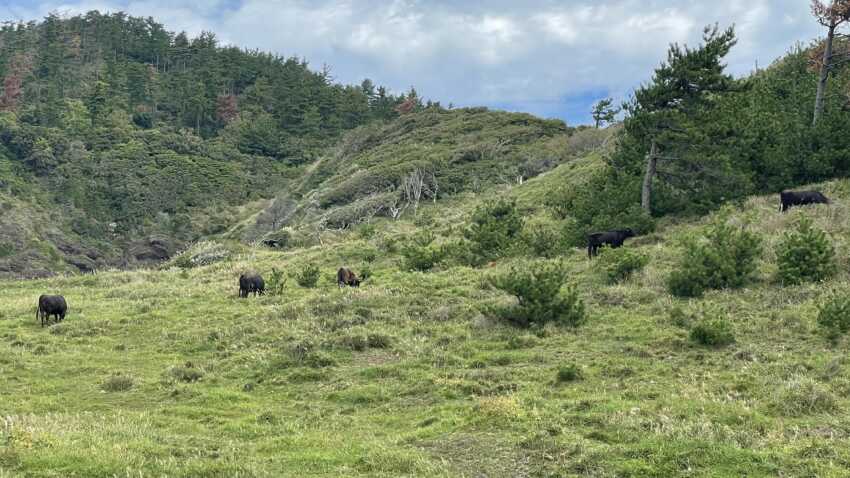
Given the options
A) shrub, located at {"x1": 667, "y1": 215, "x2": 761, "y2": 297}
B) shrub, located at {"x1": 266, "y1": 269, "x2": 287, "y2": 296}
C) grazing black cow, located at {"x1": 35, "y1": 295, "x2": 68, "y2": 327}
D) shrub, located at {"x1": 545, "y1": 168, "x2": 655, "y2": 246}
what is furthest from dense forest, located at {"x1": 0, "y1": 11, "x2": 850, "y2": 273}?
grazing black cow, located at {"x1": 35, "y1": 295, "x2": 68, "y2": 327}

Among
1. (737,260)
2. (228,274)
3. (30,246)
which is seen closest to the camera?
(737,260)

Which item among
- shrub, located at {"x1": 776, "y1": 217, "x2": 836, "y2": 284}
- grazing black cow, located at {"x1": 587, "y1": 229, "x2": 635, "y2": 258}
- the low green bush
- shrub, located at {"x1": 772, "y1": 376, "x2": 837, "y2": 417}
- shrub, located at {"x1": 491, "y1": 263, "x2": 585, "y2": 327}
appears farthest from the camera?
the low green bush

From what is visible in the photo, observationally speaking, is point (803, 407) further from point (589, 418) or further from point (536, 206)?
point (536, 206)

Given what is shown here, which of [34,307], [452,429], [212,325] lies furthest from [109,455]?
[34,307]

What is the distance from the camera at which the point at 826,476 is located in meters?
Result: 8.27

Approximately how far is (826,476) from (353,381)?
9.65 meters

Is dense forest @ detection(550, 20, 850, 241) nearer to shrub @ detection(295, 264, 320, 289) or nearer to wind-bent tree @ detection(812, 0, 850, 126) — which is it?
wind-bent tree @ detection(812, 0, 850, 126)

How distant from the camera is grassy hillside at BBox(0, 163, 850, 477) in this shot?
961 centimetres

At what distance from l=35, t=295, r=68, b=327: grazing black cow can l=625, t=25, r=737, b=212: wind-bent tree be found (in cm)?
2330

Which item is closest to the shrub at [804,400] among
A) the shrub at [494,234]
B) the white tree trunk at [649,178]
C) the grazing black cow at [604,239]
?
the grazing black cow at [604,239]

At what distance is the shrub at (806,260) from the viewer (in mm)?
18859

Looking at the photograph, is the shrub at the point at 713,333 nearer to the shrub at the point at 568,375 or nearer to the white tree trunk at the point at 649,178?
the shrub at the point at 568,375

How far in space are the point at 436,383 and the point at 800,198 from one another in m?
19.3

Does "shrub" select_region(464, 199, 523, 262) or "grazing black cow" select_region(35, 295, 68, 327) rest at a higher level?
"shrub" select_region(464, 199, 523, 262)
